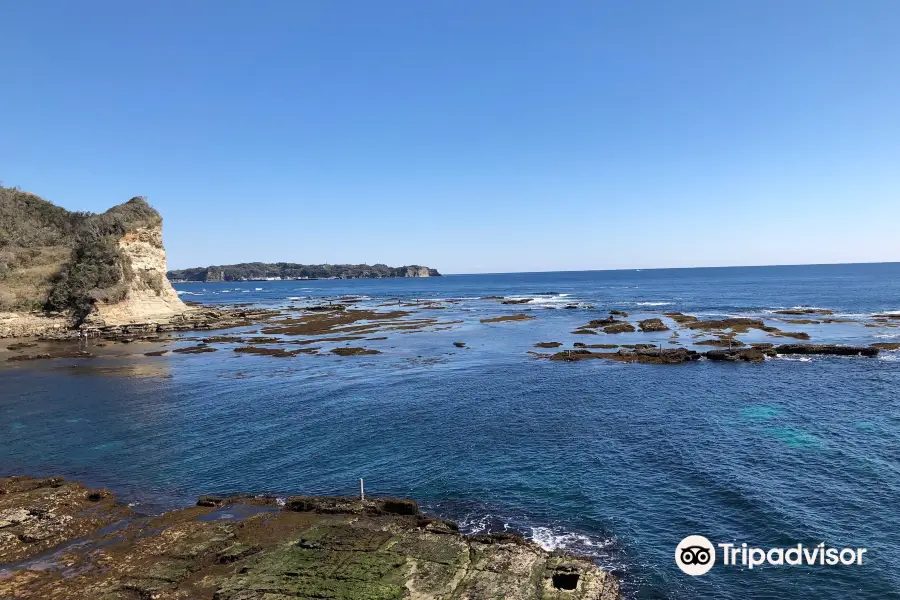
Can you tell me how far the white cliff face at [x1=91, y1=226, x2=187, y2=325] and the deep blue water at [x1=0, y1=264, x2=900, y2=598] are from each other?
112 ft

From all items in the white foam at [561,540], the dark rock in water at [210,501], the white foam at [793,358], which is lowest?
the white foam at [561,540]

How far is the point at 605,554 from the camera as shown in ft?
55.6

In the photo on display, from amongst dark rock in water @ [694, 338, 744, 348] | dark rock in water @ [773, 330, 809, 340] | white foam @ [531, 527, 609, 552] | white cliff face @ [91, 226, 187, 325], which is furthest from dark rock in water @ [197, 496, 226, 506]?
white cliff face @ [91, 226, 187, 325]

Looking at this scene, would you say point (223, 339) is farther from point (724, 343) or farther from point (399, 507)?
point (724, 343)

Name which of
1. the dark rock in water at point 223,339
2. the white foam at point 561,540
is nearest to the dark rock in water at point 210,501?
the white foam at point 561,540

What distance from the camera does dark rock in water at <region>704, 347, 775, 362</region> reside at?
49.4 m

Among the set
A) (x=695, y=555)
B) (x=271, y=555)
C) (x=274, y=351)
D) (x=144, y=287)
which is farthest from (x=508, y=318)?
(x=271, y=555)

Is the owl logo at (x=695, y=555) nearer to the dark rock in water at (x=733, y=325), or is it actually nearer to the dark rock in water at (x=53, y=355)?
the dark rock in water at (x=733, y=325)

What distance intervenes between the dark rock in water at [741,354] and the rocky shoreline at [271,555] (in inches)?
1646

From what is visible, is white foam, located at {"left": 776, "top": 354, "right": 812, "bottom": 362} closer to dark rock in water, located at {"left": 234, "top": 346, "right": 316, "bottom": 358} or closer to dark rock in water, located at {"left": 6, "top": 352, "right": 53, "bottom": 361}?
dark rock in water, located at {"left": 234, "top": 346, "right": 316, "bottom": 358}

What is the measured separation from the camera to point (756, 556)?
55.1 ft

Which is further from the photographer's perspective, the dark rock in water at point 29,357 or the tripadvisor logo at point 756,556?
the dark rock in water at point 29,357

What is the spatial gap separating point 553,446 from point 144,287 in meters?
90.4

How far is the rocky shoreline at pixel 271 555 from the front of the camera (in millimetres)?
14195
